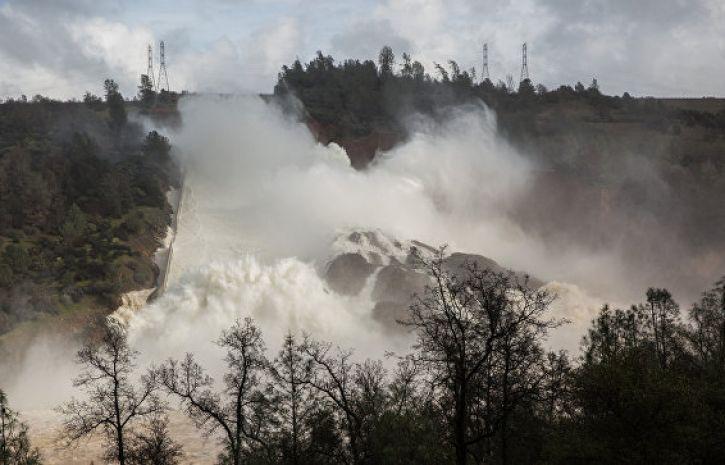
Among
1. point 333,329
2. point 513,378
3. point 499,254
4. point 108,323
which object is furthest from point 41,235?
point 513,378

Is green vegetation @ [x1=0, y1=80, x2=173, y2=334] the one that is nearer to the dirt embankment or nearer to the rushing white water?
the rushing white water

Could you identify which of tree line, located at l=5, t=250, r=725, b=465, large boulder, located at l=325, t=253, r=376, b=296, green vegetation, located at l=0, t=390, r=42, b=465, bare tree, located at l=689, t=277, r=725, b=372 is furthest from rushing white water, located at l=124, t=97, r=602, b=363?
tree line, located at l=5, t=250, r=725, b=465

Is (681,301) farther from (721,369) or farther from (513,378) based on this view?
(513,378)

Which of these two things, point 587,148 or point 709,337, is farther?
point 587,148

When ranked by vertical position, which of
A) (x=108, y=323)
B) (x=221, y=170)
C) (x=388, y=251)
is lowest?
(x=108, y=323)

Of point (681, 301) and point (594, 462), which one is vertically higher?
point (681, 301)

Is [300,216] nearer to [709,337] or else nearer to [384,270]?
[384,270]

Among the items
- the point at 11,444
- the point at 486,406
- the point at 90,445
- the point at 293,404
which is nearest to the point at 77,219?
the point at 90,445

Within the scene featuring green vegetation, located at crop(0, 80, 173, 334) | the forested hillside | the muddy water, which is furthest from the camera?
the forested hillside
